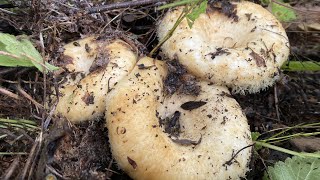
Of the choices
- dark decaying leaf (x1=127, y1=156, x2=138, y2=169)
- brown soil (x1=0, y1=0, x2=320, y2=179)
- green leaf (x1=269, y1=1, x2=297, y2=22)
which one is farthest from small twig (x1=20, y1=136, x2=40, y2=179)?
green leaf (x1=269, y1=1, x2=297, y2=22)

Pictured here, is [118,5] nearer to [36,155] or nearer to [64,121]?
[64,121]

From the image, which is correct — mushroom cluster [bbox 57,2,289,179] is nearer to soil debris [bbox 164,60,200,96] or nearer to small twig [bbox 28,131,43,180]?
soil debris [bbox 164,60,200,96]

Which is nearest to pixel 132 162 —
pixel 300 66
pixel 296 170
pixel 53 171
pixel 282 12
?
pixel 53 171

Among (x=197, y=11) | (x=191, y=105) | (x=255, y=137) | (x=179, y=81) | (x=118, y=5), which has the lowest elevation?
(x=255, y=137)

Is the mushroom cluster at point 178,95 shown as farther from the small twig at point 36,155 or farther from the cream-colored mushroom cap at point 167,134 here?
the small twig at point 36,155

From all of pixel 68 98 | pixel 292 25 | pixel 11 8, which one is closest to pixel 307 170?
pixel 68 98

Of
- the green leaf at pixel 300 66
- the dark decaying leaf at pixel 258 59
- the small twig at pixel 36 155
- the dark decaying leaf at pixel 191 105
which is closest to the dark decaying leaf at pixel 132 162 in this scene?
the small twig at pixel 36 155

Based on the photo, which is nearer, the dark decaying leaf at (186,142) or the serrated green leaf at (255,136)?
the dark decaying leaf at (186,142)
